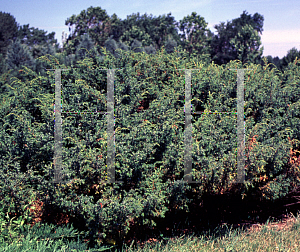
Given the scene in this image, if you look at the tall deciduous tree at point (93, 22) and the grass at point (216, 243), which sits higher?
the tall deciduous tree at point (93, 22)

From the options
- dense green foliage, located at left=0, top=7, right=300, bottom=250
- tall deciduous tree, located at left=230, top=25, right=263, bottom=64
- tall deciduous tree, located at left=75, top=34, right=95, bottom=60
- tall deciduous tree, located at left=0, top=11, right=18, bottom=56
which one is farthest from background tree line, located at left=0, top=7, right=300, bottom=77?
dense green foliage, located at left=0, top=7, right=300, bottom=250

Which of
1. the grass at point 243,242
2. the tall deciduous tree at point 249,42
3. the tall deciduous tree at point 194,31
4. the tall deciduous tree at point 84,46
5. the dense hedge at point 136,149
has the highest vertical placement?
the tall deciduous tree at point 194,31

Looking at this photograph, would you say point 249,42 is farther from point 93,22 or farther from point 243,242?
point 93,22

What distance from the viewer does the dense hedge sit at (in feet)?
12.8

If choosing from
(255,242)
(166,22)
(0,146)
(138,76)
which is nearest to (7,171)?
(0,146)

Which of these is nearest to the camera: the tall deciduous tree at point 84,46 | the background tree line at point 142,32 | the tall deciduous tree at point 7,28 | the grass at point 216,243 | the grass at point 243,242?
the grass at point 216,243

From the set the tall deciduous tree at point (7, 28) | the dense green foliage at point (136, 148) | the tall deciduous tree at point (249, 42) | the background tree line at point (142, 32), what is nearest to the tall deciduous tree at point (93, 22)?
the background tree line at point (142, 32)

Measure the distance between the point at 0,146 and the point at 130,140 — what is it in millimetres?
2149

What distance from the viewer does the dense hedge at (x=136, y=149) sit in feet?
12.8

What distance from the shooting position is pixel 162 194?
4.12 m

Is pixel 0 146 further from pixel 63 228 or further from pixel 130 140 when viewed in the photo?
pixel 130 140

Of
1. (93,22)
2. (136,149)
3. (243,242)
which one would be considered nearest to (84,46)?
(136,149)

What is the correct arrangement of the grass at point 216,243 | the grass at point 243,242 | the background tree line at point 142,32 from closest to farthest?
the grass at point 216,243 → the grass at point 243,242 → the background tree line at point 142,32

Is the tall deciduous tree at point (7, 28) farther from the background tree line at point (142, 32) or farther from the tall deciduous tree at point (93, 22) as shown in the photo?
the tall deciduous tree at point (93, 22)
